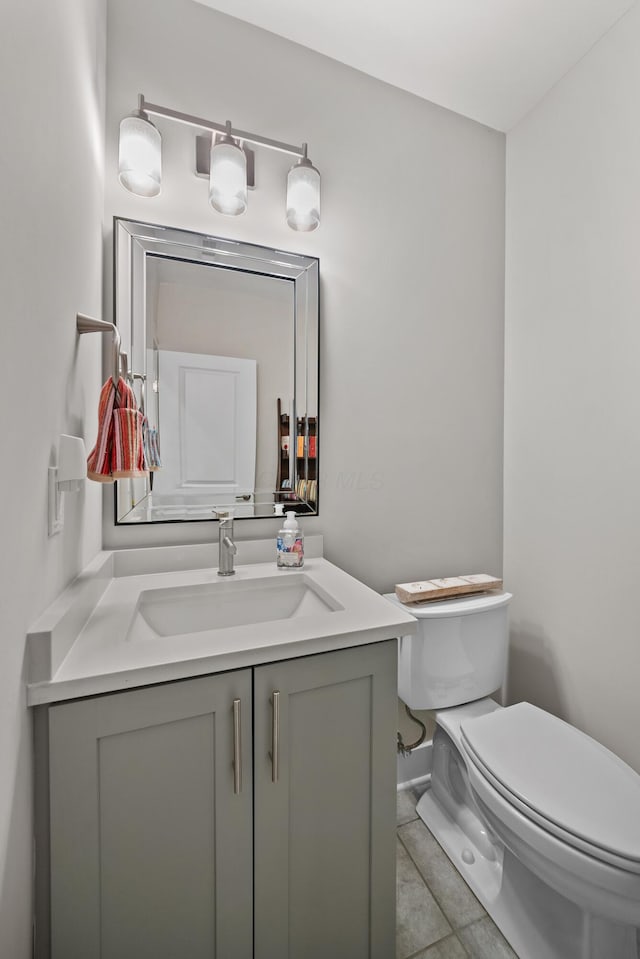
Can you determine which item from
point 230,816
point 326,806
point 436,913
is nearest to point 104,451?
point 230,816

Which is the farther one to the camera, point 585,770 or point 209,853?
point 585,770

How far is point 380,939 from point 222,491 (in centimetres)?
112

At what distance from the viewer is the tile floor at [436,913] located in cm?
103

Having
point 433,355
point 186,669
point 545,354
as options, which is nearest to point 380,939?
point 186,669

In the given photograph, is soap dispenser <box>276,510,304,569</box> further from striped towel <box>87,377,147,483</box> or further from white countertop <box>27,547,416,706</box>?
striped towel <box>87,377,147,483</box>

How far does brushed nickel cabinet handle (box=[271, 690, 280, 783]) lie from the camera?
2.52 feet

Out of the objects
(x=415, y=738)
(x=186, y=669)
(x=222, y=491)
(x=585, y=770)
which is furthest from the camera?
(x=415, y=738)

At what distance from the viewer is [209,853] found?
0.74 m

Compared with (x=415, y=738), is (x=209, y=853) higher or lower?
higher

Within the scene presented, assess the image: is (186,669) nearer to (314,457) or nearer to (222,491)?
(222,491)

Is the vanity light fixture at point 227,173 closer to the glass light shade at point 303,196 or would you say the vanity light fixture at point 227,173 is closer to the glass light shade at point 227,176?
the glass light shade at point 227,176

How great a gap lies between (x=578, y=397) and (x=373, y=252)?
34.7 inches

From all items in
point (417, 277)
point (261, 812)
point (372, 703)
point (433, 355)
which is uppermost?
point (417, 277)

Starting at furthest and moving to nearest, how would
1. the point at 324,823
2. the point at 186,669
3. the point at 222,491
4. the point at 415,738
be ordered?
the point at 415,738 → the point at 222,491 → the point at 324,823 → the point at 186,669
